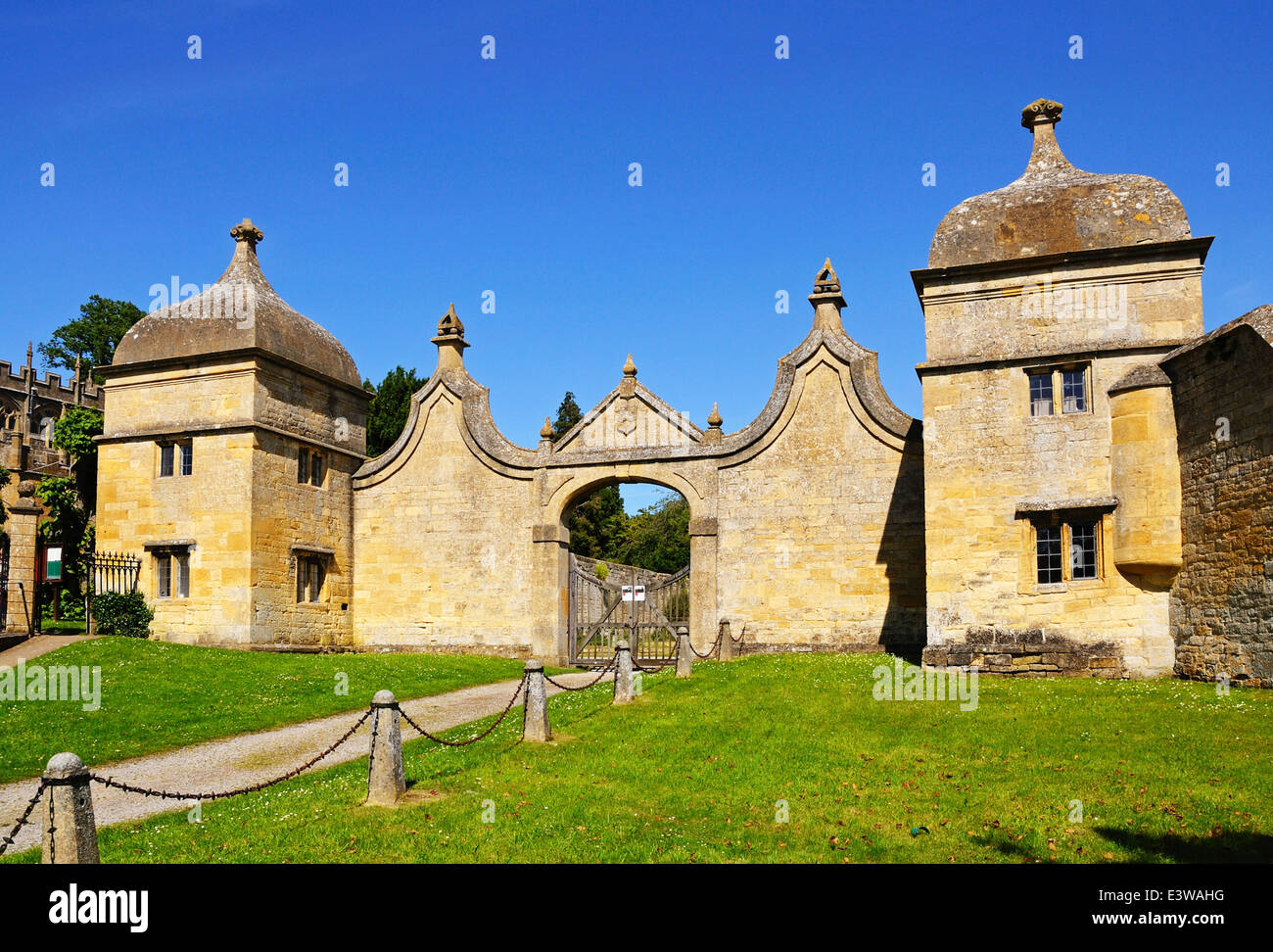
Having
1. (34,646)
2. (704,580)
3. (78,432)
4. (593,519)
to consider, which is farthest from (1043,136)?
(593,519)

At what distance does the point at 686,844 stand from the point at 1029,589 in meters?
10.4

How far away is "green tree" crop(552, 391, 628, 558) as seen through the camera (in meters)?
47.4

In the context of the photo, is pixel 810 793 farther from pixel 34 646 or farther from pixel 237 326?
pixel 237 326

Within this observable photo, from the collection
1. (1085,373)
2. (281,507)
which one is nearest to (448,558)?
(281,507)

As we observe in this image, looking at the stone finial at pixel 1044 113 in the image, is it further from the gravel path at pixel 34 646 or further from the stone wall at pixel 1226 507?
the gravel path at pixel 34 646

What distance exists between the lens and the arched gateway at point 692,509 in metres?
21.2

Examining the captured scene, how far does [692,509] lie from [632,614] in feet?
9.79

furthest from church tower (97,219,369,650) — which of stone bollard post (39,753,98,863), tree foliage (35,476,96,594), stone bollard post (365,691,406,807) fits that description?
stone bollard post (39,753,98,863)

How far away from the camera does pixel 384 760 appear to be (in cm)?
937

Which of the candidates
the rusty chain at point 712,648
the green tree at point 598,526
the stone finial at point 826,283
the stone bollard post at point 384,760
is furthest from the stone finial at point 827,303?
the green tree at point 598,526

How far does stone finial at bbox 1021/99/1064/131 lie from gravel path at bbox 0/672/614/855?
14.5 metres

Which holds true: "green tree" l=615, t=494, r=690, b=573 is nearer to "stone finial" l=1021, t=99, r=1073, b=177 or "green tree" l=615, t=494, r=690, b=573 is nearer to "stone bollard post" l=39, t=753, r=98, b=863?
"stone finial" l=1021, t=99, r=1073, b=177

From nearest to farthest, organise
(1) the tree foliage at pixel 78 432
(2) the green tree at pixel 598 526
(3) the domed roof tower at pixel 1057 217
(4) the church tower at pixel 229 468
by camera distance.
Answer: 1. (3) the domed roof tower at pixel 1057 217
2. (4) the church tower at pixel 229 468
3. (1) the tree foliage at pixel 78 432
4. (2) the green tree at pixel 598 526

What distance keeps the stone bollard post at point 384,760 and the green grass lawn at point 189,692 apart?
4776 mm
